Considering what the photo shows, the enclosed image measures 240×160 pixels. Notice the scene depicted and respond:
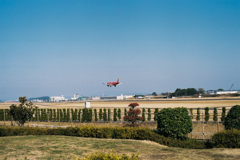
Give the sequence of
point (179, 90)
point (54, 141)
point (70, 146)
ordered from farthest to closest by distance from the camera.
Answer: point (179, 90) → point (54, 141) → point (70, 146)

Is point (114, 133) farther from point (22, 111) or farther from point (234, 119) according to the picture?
point (22, 111)

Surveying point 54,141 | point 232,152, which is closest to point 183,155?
point 232,152

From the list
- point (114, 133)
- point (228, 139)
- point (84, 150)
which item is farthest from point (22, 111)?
point (228, 139)

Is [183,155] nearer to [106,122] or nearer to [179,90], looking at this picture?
[106,122]

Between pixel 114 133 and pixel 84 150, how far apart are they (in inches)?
201

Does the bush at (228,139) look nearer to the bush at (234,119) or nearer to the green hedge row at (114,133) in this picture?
the green hedge row at (114,133)

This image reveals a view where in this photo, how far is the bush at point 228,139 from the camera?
47.5 feet

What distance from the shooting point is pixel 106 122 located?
35.5 meters

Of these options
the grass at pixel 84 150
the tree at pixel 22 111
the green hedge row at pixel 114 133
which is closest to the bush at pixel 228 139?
the grass at pixel 84 150

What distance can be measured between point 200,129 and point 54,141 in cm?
1710

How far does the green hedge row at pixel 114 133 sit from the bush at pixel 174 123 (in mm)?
516

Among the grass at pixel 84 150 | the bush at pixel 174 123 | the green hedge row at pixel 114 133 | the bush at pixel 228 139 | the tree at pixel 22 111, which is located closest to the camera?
the grass at pixel 84 150

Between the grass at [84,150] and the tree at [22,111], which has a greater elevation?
the tree at [22,111]

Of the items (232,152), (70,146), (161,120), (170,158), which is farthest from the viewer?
(161,120)
